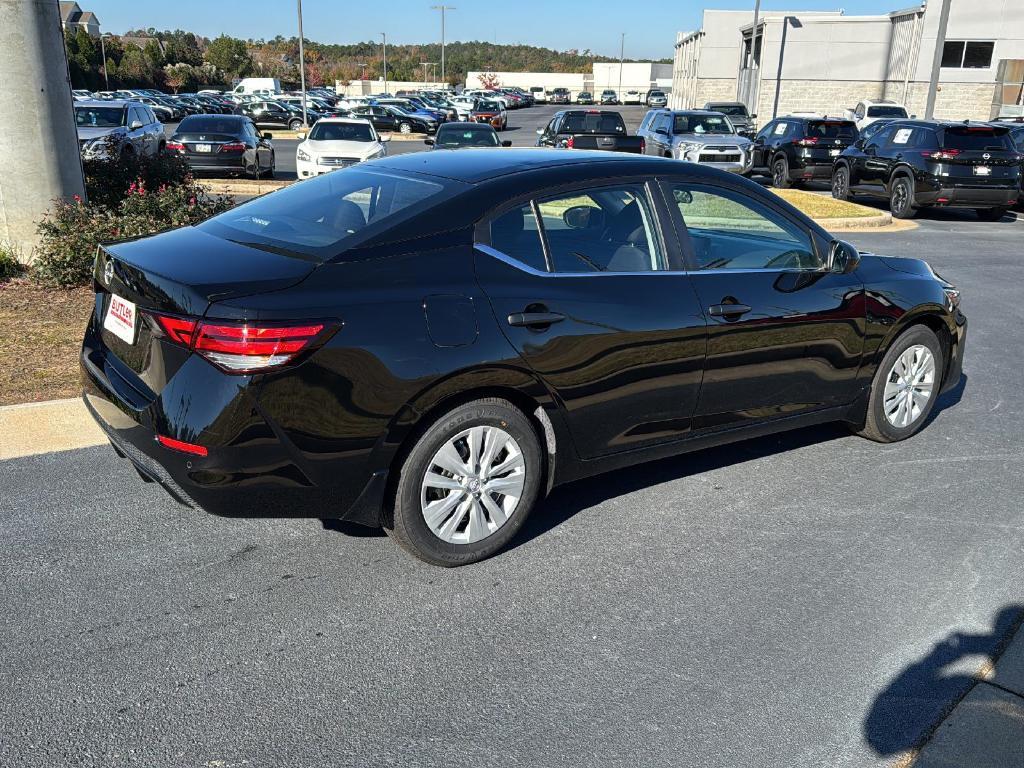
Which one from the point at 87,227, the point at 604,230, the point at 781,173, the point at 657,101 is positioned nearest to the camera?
the point at 604,230

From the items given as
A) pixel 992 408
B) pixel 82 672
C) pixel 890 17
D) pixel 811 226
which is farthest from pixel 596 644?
pixel 890 17

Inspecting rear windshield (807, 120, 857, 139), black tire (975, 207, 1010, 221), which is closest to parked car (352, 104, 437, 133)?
rear windshield (807, 120, 857, 139)

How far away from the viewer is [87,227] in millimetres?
8359

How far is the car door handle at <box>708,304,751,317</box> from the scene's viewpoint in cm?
449

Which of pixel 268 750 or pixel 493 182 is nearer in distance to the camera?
pixel 268 750

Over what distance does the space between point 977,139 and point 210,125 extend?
15.9 m

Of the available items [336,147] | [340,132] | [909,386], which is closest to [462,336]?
[909,386]

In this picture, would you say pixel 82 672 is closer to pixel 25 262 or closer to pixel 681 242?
pixel 681 242

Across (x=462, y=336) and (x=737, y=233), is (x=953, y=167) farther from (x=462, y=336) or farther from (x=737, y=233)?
(x=462, y=336)

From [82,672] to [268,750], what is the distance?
0.80 meters

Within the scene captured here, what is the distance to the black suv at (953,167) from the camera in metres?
16.6

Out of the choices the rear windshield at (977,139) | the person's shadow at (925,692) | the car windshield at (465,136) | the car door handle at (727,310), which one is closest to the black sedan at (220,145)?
the car windshield at (465,136)

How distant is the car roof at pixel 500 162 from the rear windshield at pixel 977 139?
14.3 m

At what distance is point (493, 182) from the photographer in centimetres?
411
